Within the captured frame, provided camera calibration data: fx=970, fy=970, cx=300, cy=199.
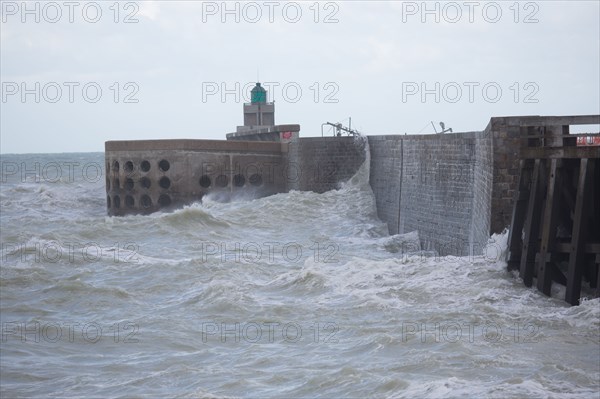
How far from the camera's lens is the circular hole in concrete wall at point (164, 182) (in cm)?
2831

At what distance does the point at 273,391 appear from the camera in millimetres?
8547

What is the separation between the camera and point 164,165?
2836 centimetres

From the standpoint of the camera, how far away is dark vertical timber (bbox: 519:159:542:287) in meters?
11.6

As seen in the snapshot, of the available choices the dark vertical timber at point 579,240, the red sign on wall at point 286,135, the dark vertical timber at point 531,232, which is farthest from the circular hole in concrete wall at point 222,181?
the dark vertical timber at point 579,240

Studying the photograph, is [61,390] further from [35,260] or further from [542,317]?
[35,260]

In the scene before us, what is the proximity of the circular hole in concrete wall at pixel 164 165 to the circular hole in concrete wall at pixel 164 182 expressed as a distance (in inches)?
9.5

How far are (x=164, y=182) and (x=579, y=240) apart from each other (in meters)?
19.1

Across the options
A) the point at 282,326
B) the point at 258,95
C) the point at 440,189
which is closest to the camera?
the point at 282,326

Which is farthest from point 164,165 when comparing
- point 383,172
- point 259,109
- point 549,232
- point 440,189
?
point 549,232

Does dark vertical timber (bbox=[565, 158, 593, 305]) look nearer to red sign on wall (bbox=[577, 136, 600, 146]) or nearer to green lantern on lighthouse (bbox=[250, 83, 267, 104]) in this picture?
red sign on wall (bbox=[577, 136, 600, 146])

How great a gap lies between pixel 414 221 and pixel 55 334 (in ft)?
31.7

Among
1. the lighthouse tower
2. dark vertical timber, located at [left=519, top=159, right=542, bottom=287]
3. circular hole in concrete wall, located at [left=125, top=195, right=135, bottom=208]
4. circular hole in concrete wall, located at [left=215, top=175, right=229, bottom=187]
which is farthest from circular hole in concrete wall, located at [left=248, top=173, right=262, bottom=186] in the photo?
dark vertical timber, located at [left=519, top=159, right=542, bottom=287]

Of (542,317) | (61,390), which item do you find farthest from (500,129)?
(61,390)

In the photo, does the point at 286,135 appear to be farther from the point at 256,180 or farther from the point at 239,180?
the point at 239,180
